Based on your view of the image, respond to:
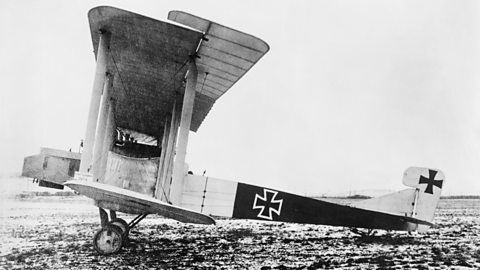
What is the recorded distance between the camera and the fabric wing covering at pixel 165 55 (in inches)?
202

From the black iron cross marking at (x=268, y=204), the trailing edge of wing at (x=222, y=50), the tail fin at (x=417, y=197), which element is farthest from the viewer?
the tail fin at (x=417, y=197)

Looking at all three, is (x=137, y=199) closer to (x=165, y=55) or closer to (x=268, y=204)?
→ (x=165, y=55)

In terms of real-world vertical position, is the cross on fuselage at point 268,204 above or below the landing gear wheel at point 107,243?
above

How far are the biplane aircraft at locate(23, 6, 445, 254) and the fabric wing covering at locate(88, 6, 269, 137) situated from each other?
0.06 feet

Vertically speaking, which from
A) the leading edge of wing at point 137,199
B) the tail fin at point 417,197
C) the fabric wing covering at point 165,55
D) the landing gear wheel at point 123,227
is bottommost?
the landing gear wheel at point 123,227

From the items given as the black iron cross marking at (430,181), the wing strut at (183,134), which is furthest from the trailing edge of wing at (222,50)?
the black iron cross marking at (430,181)

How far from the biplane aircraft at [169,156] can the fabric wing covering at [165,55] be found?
0.02 metres

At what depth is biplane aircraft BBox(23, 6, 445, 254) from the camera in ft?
17.3

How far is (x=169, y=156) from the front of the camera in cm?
707

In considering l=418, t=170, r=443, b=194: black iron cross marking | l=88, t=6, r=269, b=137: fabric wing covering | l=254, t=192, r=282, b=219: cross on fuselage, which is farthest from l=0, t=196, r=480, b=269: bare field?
l=88, t=6, r=269, b=137: fabric wing covering

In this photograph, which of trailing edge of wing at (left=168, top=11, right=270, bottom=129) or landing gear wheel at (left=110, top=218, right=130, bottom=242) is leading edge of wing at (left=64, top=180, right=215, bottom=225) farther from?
trailing edge of wing at (left=168, top=11, right=270, bottom=129)

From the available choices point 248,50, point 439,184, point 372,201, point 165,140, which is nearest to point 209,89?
point 165,140

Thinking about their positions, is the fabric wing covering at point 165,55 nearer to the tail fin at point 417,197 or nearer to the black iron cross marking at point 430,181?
the tail fin at point 417,197

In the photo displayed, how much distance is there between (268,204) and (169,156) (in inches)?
77.7
